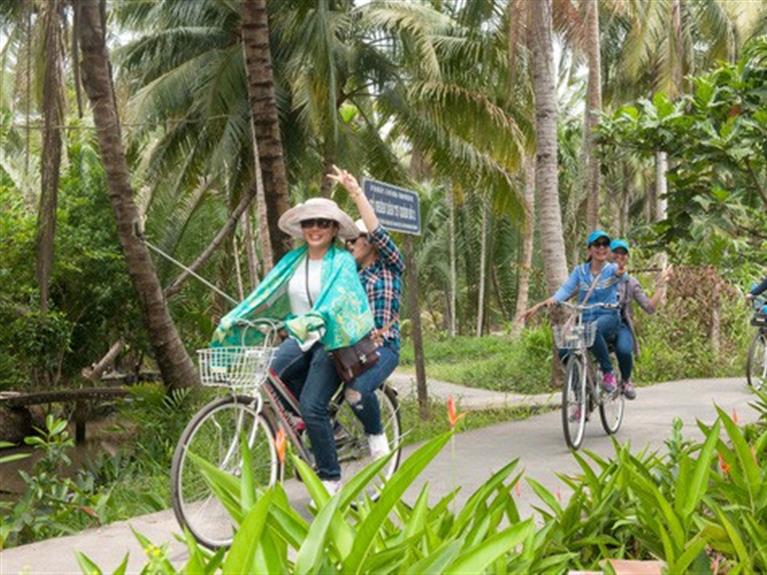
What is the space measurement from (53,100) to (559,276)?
694 centimetres

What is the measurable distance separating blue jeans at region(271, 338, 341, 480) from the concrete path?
0.66m

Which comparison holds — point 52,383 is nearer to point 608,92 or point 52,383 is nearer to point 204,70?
point 204,70

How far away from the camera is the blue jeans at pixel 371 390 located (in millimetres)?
5391

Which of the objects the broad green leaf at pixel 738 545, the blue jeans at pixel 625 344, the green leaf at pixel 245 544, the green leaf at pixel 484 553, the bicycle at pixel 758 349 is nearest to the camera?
the green leaf at pixel 245 544

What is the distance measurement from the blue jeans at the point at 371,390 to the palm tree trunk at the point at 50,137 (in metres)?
3.83

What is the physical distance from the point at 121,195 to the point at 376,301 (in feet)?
18.6

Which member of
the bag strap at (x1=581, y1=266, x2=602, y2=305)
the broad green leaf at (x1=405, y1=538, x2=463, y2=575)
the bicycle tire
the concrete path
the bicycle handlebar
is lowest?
the concrete path

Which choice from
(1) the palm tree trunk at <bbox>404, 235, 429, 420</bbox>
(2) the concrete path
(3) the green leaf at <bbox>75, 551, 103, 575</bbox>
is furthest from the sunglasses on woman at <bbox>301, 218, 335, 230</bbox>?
(1) the palm tree trunk at <bbox>404, 235, 429, 420</bbox>

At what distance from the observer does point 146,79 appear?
67.9 feet

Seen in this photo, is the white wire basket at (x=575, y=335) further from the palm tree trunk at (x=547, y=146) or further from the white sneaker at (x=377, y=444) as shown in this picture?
the palm tree trunk at (x=547, y=146)

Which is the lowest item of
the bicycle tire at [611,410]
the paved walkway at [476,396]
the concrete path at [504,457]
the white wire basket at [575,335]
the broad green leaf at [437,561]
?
the paved walkway at [476,396]

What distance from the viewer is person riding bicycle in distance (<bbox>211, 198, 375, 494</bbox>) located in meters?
5.16

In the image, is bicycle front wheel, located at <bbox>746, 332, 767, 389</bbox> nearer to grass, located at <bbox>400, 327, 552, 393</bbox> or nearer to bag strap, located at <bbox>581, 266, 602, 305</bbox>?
grass, located at <bbox>400, 327, 552, 393</bbox>

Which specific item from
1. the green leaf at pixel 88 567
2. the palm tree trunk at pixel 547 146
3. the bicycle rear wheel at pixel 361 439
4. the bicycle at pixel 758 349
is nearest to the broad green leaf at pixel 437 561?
the green leaf at pixel 88 567
